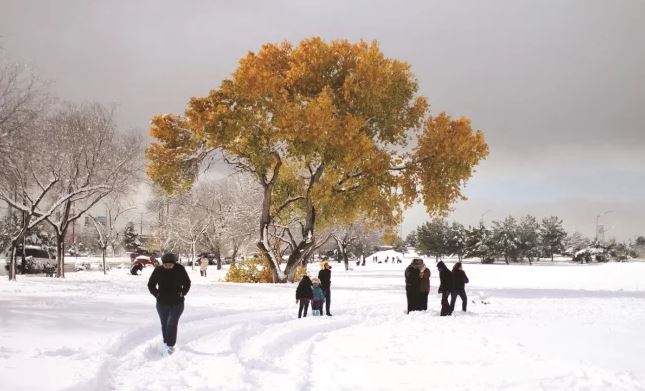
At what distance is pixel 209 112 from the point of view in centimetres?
2938

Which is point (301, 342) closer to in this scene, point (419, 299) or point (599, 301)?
point (419, 299)

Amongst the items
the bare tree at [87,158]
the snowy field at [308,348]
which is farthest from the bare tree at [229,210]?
the snowy field at [308,348]

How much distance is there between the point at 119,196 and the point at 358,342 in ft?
100

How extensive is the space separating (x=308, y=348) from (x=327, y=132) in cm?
1810

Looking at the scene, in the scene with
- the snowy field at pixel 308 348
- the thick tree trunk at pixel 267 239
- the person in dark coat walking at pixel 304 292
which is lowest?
the snowy field at pixel 308 348

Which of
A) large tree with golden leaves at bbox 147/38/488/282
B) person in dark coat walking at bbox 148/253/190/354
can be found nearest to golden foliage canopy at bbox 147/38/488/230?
large tree with golden leaves at bbox 147/38/488/282

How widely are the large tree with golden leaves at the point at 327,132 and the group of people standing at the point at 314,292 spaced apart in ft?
37.9

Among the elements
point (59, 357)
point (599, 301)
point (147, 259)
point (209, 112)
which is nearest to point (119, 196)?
point (209, 112)

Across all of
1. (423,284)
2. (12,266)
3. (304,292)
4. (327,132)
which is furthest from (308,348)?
(12,266)

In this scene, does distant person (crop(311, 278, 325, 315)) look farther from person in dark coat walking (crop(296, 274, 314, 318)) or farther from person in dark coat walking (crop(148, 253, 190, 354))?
person in dark coat walking (crop(148, 253, 190, 354))

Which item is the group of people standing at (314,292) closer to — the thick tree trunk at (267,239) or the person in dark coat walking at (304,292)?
the person in dark coat walking at (304,292)

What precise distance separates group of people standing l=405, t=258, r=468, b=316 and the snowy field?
533mm

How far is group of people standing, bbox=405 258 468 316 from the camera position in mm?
17844

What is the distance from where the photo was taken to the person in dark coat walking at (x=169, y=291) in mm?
10172
